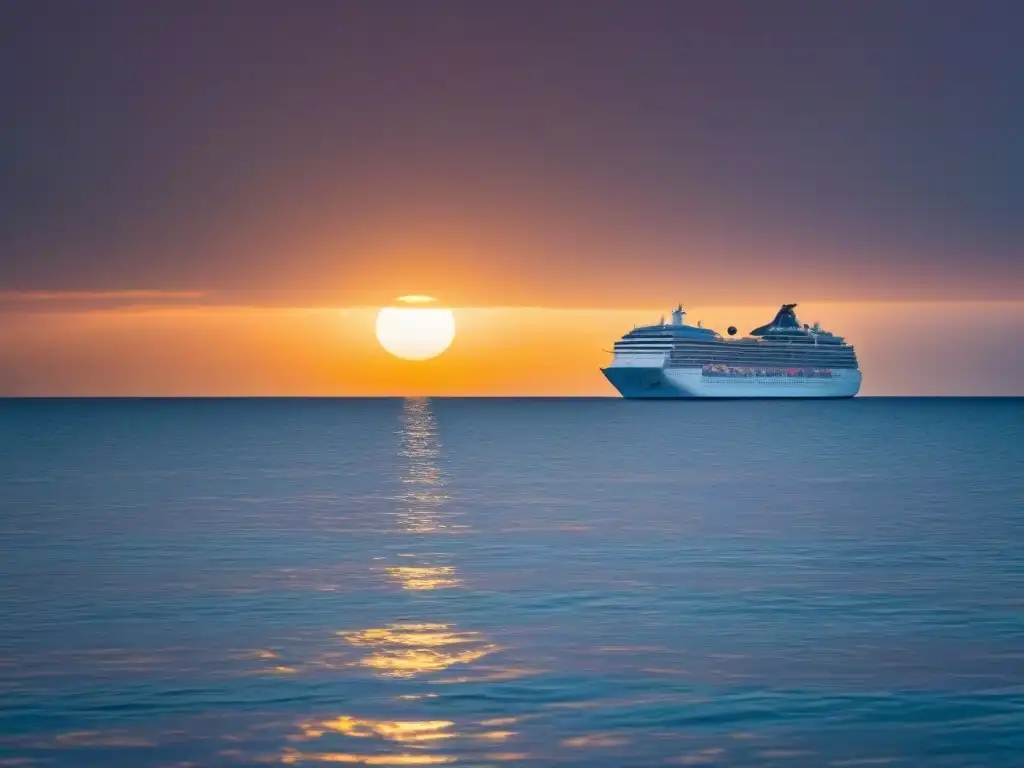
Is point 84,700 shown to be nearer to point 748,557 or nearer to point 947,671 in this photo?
point 947,671

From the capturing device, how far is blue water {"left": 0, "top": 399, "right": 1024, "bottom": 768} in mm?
15781

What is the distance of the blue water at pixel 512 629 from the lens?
51.8 feet

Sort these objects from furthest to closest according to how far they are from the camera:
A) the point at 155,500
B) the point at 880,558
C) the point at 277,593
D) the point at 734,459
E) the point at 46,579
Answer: the point at 734,459 < the point at 155,500 < the point at 880,558 < the point at 46,579 < the point at 277,593

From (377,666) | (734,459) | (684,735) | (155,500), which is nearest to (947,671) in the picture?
(684,735)

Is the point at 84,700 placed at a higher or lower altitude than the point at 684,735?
higher

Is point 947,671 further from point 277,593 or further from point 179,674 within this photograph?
point 277,593

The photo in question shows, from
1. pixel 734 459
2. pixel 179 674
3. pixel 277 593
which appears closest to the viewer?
pixel 179 674

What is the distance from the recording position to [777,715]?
662 inches

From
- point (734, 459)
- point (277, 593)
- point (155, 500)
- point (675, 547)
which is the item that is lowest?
point (277, 593)

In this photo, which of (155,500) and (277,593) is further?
(155,500)

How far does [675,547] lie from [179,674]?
17982 mm

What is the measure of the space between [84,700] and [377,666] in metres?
3.80

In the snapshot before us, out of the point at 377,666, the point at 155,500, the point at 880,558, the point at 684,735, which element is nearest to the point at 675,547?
the point at 880,558

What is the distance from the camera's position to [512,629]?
22.8m
